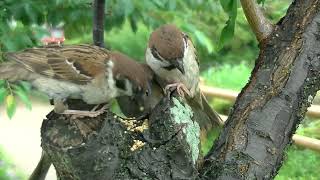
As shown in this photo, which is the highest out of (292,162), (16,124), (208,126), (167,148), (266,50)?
(266,50)

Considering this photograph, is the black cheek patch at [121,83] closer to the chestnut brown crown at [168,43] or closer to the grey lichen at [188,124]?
the grey lichen at [188,124]

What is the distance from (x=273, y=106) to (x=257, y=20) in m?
0.38

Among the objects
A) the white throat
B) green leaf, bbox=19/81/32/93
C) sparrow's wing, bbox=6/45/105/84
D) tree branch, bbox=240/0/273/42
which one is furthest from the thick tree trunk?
green leaf, bbox=19/81/32/93

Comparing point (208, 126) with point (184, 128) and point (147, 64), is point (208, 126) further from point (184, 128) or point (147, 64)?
point (184, 128)

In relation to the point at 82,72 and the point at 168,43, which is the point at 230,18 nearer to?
the point at 168,43

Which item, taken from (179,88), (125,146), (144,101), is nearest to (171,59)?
(179,88)

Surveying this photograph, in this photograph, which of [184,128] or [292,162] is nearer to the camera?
[184,128]

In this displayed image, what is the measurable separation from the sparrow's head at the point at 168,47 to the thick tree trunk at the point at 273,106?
332 mm

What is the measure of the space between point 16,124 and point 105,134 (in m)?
5.70

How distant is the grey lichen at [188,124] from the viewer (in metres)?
1.95

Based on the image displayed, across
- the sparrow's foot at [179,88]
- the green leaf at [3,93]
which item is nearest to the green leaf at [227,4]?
the sparrow's foot at [179,88]

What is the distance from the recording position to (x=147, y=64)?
235 centimetres

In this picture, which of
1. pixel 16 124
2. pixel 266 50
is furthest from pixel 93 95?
pixel 16 124

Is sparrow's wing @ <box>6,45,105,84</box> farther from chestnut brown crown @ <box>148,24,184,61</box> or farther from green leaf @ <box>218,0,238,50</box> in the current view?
green leaf @ <box>218,0,238,50</box>
